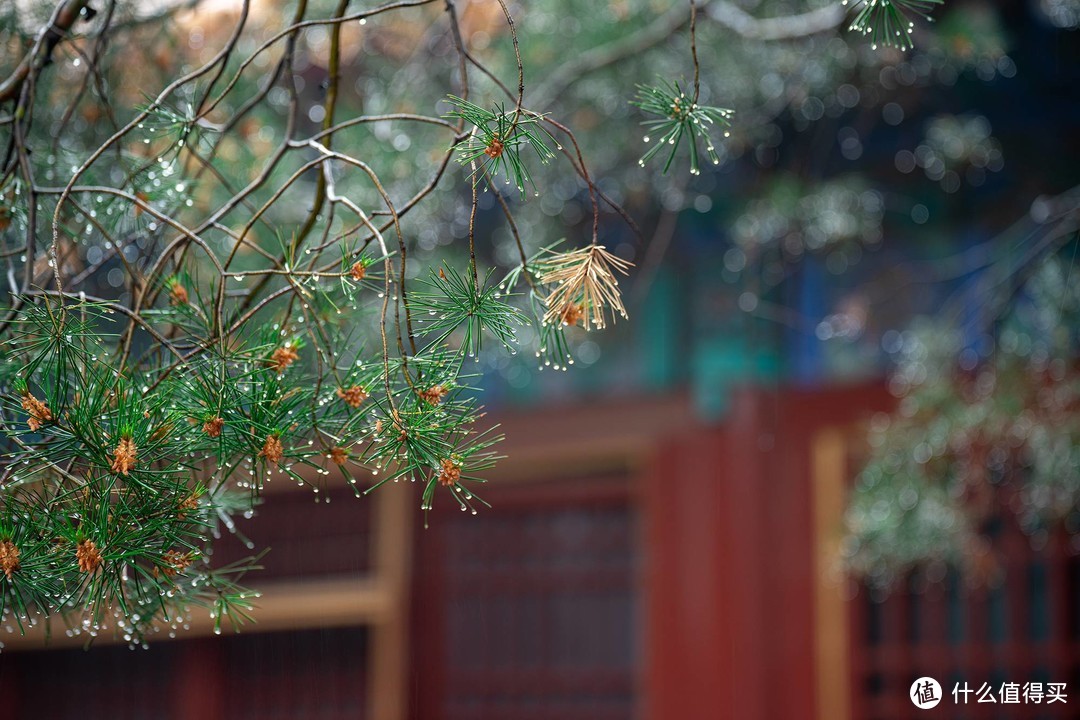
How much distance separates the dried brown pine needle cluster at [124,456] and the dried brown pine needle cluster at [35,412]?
0.06 metres

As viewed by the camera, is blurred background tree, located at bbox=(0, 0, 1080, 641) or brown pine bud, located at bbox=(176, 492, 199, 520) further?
blurred background tree, located at bbox=(0, 0, 1080, 641)

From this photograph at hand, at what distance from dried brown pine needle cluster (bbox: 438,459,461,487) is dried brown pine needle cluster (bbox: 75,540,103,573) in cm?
27

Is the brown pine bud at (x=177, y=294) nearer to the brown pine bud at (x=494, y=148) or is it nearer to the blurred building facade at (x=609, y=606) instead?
the brown pine bud at (x=494, y=148)

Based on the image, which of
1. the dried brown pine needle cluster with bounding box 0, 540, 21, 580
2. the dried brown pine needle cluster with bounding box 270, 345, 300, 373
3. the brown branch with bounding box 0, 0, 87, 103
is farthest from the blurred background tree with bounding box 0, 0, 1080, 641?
the dried brown pine needle cluster with bounding box 0, 540, 21, 580

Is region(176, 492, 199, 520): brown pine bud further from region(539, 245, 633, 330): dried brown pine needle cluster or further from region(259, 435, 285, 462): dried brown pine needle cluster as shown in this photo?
region(539, 245, 633, 330): dried brown pine needle cluster

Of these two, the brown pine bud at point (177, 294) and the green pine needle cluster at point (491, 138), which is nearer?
the green pine needle cluster at point (491, 138)

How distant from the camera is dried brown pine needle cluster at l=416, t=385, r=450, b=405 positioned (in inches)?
37.6

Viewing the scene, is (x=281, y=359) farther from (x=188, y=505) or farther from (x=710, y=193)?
(x=710, y=193)

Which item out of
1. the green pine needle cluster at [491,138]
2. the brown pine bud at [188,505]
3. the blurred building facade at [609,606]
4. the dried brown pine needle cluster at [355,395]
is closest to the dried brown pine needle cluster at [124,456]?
the brown pine bud at [188,505]

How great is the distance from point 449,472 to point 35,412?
33 cm

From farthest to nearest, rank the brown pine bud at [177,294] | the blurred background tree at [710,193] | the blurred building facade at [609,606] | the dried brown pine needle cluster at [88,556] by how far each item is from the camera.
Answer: the blurred building facade at [609,606]
the blurred background tree at [710,193]
the brown pine bud at [177,294]
the dried brown pine needle cluster at [88,556]

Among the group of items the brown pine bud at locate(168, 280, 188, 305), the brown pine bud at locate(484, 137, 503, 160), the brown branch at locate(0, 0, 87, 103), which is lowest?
the brown pine bud at locate(168, 280, 188, 305)

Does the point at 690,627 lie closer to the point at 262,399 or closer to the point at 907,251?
the point at 907,251

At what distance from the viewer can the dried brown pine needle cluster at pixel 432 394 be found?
3.14 ft
